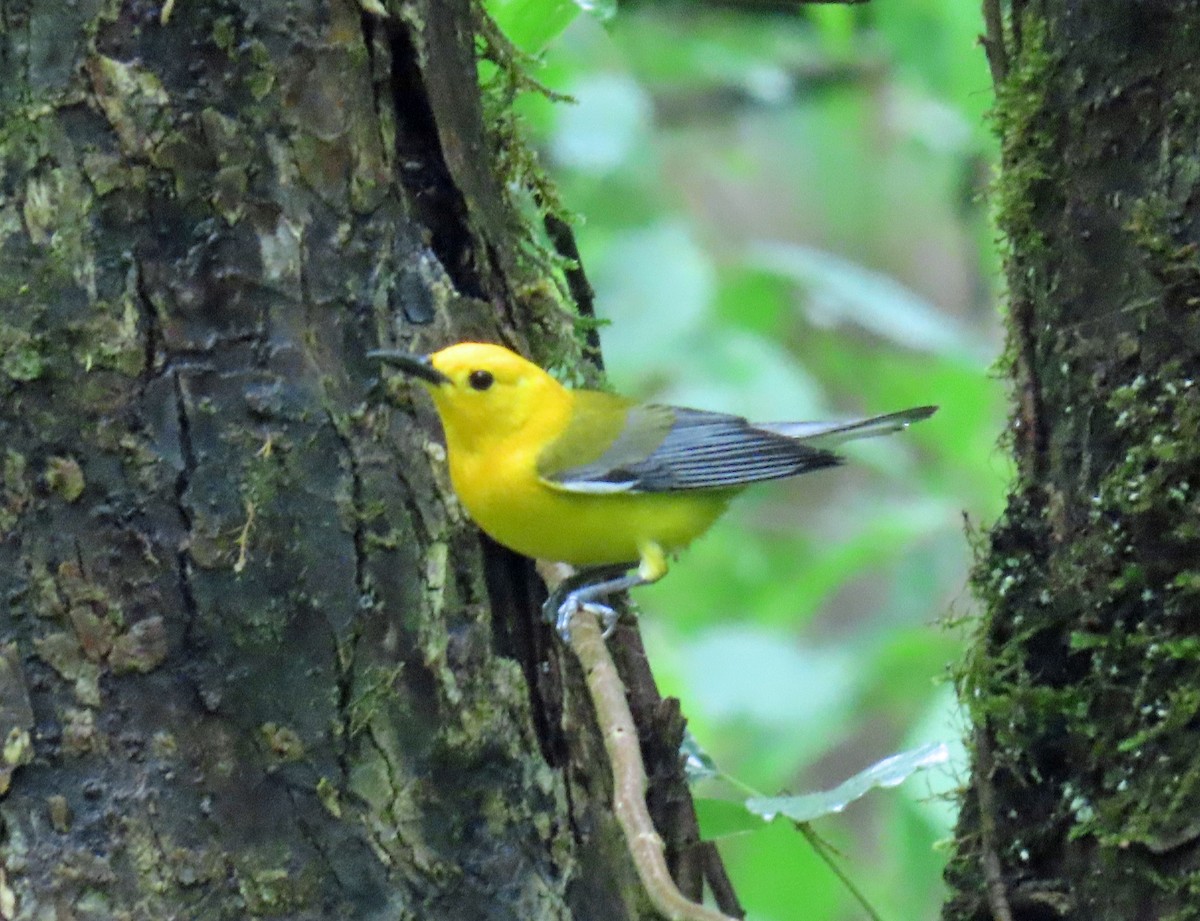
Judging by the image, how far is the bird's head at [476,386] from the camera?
248 cm

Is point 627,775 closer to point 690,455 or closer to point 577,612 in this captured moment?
point 577,612

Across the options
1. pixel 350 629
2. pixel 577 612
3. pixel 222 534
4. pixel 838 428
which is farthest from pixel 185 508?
pixel 838 428

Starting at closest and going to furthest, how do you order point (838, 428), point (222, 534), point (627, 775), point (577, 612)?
1. point (222, 534)
2. point (627, 775)
3. point (577, 612)
4. point (838, 428)

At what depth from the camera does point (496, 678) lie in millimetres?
2438

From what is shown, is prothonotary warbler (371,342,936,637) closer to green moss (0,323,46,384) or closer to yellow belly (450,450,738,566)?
yellow belly (450,450,738,566)

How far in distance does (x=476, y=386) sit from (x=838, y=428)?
1100 mm

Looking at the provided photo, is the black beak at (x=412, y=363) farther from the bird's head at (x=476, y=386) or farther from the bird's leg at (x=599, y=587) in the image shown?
the bird's leg at (x=599, y=587)

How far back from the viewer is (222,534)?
230cm

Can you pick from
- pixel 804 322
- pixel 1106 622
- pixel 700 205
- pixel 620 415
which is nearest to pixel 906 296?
pixel 804 322

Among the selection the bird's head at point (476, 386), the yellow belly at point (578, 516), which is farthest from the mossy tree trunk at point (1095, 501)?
the bird's head at point (476, 386)

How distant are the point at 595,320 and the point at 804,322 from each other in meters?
3.84

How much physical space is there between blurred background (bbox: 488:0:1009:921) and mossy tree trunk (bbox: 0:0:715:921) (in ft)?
2.10

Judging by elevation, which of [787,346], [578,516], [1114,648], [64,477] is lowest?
[1114,648]

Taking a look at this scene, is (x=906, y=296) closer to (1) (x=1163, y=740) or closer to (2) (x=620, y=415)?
(2) (x=620, y=415)
